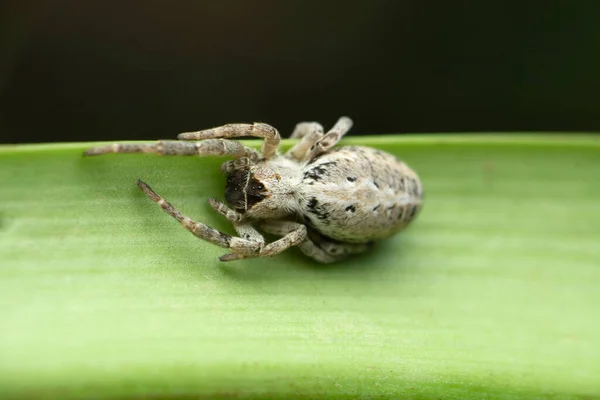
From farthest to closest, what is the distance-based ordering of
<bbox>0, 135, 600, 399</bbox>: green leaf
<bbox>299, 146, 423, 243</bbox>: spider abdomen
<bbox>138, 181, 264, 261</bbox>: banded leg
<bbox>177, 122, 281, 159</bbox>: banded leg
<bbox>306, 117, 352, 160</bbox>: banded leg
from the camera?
<bbox>306, 117, 352, 160</bbox>: banded leg, <bbox>299, 146, 423, 243</bbox>: spider abdomen, <bbox>177, 122, 281, 159</bbox>: banded leg, <bbox>138, 181, 264, 261</bbox>: banded leg, <bbox>0, 135, 600, 399</bbox>: green leaf

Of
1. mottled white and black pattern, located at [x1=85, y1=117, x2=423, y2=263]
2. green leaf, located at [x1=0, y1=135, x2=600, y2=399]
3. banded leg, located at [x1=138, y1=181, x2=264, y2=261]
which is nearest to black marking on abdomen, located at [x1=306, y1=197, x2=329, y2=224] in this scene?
mottled white and black pattern, located at [x1=85, y1=117, x2=423, y2=263]

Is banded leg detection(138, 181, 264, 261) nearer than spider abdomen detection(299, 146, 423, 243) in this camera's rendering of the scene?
Yes

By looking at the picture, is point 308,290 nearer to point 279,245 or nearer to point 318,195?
point 279,245

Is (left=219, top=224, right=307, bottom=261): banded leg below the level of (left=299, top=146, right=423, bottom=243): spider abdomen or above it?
below

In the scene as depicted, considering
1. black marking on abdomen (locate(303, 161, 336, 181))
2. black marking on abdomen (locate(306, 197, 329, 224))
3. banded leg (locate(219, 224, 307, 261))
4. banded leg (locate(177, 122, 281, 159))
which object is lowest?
banded leg (locate(219, 224, 307, 261))

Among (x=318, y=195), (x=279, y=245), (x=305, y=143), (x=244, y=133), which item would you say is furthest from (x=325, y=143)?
(x=279, y=245)

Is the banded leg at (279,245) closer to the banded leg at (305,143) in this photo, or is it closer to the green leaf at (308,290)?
the green leaf at (308,290)

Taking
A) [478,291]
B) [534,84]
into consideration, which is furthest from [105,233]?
[534,84]

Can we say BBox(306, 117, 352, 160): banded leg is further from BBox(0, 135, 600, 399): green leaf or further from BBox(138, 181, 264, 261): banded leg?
BBox(138, 181, 264, 261): banded leg

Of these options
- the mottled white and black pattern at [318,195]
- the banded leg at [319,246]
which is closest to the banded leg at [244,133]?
the mottled white and black pattern at [318,195]
